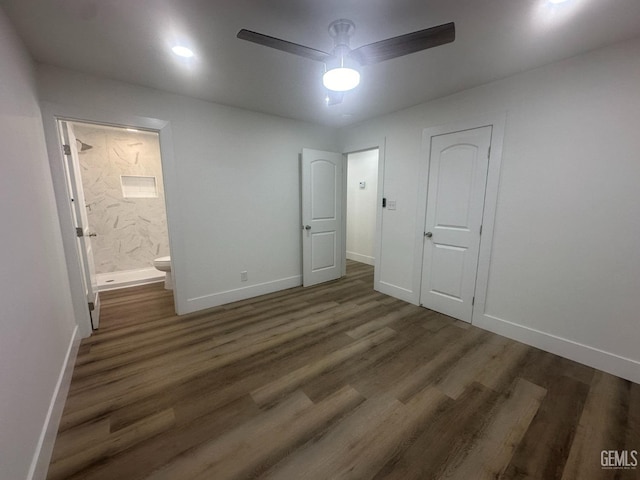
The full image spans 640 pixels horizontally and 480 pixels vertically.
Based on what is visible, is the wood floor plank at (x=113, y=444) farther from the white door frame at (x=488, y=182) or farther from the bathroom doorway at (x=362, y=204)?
the bathroom doorway at (x=362, y=204)

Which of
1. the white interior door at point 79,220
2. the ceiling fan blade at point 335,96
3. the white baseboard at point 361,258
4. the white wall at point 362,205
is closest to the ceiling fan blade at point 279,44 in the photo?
the ceiling fan blade at point 335,96

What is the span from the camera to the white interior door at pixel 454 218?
2546 mm

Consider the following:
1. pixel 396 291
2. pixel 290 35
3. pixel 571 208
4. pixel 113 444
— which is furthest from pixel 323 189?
pixel 113 444

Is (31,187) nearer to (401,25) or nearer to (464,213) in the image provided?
(401,25)

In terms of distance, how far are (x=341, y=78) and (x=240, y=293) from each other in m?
2.73

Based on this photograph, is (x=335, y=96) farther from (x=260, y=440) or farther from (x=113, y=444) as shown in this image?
(x=113, y=444)

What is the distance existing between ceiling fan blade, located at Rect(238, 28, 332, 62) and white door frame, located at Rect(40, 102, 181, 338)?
174 cm

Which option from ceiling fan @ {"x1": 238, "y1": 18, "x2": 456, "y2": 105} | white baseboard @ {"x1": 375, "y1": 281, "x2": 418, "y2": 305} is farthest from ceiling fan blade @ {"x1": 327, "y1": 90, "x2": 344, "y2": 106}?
white baseboard @ {"x1": 375, "y1": 281, "x2": 418, "y2": 305}

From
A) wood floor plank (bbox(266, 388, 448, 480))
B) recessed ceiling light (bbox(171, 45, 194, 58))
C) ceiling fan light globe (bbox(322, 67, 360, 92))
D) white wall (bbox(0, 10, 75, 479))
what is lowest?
wood floor plank (bbox(266, 388, 448, 480))

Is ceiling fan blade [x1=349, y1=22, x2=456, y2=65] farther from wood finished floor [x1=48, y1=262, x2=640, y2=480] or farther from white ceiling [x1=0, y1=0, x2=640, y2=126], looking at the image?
wood finished floor [x1=48, y1=262, x2=640, y2=480]

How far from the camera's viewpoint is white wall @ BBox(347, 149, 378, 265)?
4.99m

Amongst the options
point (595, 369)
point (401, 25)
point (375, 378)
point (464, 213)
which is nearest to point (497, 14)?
point (401, 25)

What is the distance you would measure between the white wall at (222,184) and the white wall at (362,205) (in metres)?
1.46

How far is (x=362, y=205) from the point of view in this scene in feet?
17.2
